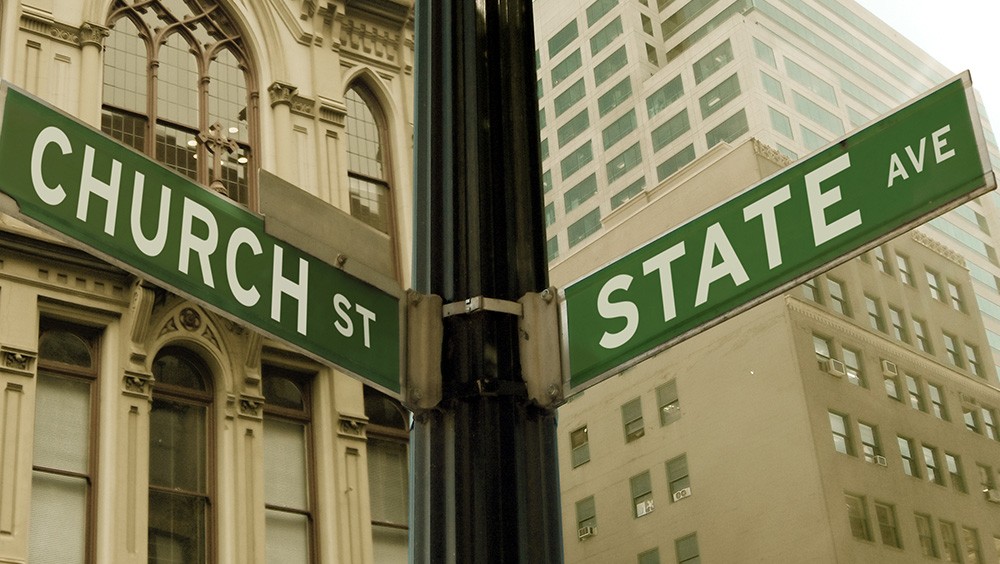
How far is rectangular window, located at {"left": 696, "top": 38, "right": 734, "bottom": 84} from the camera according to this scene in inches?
2810

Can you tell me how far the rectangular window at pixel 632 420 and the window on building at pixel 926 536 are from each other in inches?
467

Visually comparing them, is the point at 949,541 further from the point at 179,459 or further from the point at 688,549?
the point at 179,459

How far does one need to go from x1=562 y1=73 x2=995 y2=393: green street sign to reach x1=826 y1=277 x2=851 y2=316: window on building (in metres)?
55.0

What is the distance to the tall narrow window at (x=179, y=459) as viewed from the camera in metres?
12.8

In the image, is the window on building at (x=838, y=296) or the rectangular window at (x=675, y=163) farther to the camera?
the rectangular window at (x=675, y=163)

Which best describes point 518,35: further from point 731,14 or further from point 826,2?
point 826,2

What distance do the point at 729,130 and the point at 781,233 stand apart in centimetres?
6645

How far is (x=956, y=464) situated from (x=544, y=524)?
186ft

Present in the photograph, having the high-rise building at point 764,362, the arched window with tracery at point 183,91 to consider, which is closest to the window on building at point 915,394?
the high-rise building at point 764,362

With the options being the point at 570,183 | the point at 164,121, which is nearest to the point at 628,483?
the point at 570,183

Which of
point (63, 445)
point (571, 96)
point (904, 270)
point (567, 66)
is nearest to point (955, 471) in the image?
point (904, 270)

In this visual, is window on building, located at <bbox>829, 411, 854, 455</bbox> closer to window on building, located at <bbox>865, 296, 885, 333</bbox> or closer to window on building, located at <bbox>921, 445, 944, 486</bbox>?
window on building, located at <bbox>921, 445, 944, 486</bbox>

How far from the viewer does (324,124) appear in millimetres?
16234

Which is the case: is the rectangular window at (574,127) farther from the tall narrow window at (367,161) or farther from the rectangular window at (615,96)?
the tall narrow window at (367,161)
